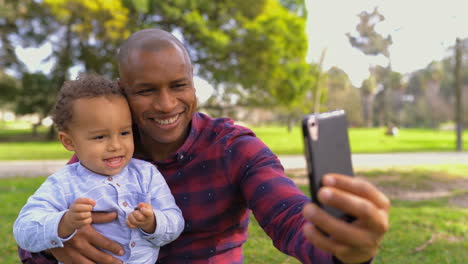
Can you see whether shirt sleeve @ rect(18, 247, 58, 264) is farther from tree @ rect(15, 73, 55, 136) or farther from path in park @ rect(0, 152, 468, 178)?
tree @ rect(15, 73, 55, 136)

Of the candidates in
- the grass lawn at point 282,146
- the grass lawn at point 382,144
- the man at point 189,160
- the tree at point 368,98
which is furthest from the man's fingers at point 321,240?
the tree at point 368,98

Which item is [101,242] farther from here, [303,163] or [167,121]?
[303,163]

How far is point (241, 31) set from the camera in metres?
19.9

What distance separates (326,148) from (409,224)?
5.24 m

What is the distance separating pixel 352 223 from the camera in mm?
1035

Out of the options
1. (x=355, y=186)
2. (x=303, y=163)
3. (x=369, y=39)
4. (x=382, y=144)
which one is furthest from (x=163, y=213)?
(x=369, y=39)

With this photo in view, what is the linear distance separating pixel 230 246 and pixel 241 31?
61.0ft

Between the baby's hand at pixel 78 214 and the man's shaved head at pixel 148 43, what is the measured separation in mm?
736

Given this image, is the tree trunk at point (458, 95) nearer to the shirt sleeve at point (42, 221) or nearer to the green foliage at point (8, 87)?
the shirt sleeve at point (42, 221)

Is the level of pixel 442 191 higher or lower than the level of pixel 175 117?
lower

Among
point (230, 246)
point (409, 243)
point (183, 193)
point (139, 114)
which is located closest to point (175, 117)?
point (139, 114)

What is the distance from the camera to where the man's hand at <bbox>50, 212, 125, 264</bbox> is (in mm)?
1849

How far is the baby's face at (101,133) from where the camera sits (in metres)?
1.95

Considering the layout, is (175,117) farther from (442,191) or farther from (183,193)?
(442,191)
